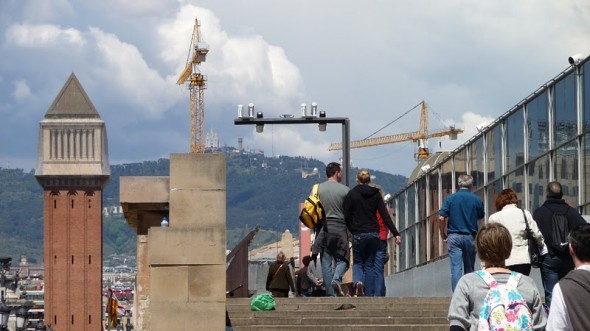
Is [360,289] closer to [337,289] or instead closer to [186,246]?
[337,289]

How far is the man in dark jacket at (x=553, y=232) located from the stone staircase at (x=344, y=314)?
5.81 feet

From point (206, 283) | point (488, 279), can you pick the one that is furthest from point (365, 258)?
point (488, 279)

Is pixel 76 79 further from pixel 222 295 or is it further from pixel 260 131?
pixel 222 295

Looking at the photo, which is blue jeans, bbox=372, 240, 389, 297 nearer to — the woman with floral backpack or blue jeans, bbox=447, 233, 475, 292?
blue jeans, bbox=447, 233, 475, 292

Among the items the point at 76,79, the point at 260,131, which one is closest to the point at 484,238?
the point at 260,131

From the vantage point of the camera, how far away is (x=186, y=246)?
15.6m

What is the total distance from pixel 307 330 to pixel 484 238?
21.7 feet

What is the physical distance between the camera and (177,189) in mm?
15820

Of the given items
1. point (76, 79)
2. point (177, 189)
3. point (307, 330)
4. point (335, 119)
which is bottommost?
point (307, 330)

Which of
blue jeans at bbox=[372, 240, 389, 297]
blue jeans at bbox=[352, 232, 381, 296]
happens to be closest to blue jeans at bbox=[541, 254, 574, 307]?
blue jeans at bbox=[352, 232, 381, 296]

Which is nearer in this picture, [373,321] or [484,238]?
[484,238]

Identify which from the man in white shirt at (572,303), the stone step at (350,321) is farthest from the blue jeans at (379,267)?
the man in white shirt at (572,303)

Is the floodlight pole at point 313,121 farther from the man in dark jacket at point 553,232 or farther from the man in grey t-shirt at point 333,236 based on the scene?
the man in dark jacket at point 553,232

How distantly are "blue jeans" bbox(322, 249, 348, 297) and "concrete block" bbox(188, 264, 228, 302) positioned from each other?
3.14 meters
